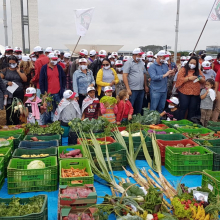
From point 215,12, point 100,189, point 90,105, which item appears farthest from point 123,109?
point 215,12

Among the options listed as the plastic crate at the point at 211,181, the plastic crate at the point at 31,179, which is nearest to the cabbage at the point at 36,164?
the plastic crate at the point at 31,179

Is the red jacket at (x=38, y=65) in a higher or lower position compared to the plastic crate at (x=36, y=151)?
higher

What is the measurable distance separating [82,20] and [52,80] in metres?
3.29

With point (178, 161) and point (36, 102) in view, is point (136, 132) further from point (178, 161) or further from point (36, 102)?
point (36, 102)

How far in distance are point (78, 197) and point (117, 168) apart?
1.61 m

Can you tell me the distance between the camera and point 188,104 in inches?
278

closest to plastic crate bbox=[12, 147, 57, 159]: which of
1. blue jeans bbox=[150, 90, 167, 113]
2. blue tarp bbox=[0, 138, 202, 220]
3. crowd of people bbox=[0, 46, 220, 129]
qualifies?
blue tarp bbox=[0, 138, 202, 220]

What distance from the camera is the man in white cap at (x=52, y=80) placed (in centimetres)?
687

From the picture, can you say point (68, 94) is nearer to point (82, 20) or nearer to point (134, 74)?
point (134, 74)

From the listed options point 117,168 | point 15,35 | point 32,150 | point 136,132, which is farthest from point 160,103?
point 15,35

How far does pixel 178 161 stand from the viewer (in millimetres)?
4230

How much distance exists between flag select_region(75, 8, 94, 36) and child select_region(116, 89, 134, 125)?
142 inches

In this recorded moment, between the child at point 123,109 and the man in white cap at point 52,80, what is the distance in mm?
1666

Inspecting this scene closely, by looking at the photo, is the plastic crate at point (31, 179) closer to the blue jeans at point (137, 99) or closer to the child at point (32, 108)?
the child at point (32, 108)
